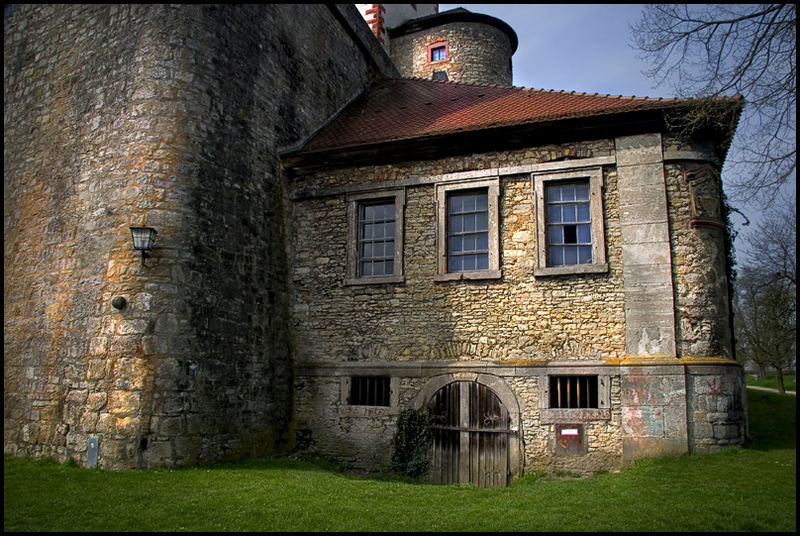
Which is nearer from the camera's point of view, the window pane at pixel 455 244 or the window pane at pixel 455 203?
the window pane at pixel 455 244

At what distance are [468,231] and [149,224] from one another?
5.31 metres

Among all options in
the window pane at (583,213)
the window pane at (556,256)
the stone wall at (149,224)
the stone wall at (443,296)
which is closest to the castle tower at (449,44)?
the stone wall at (149,224)

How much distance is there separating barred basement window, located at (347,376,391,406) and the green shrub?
0.51m

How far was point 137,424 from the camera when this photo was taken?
8938mm

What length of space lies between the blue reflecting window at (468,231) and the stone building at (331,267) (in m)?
0.04

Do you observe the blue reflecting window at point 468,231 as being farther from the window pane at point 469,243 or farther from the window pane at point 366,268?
the window pane at point 366,268

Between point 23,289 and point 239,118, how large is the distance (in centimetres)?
477

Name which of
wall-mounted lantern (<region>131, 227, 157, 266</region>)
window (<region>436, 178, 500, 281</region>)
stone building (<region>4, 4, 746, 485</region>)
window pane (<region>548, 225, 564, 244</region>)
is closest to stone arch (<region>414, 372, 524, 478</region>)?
stone building (<region>4, 4, 746, 485</region>)

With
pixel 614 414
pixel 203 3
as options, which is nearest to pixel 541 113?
pixel 614 414

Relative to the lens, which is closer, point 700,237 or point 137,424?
point 137,424

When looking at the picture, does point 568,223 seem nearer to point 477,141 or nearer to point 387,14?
point 477,141

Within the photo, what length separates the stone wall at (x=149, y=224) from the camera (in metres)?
9.29

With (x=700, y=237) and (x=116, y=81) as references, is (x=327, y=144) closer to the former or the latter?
(x=116, y=81)

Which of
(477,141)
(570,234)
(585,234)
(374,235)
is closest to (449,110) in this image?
(477,141)
